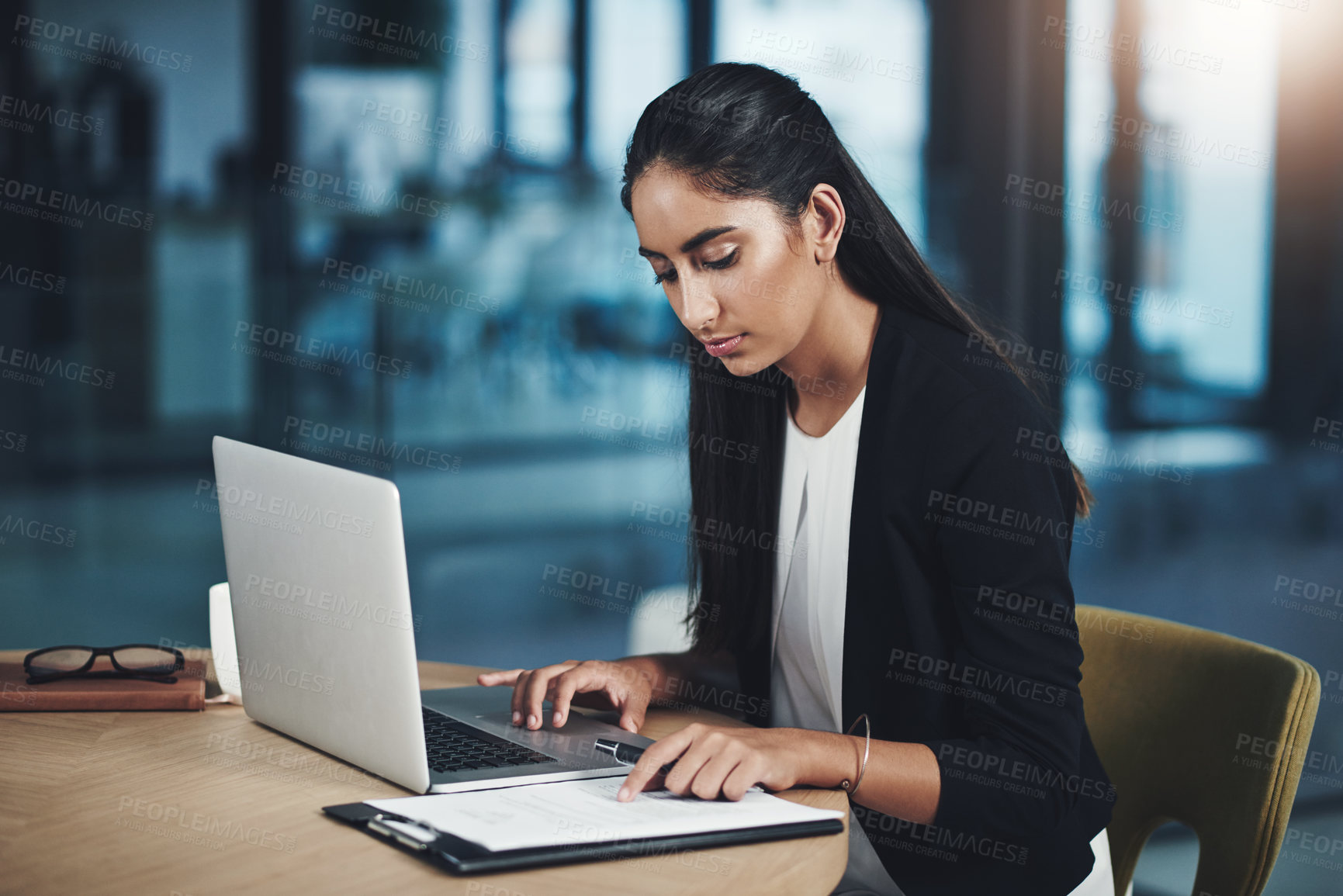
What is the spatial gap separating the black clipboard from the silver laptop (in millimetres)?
72

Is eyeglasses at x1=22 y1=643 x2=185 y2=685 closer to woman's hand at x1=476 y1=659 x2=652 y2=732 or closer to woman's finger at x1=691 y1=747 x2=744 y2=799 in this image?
woman's hand at x1=476 y1=659 x2=652 y2=732

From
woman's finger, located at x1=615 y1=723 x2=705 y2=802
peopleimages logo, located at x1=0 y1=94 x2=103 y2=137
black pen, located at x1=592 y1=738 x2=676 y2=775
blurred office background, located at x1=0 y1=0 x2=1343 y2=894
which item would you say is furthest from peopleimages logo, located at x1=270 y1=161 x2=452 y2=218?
woman's finger, located at x1=615 y1=723 x2=705 y2=802

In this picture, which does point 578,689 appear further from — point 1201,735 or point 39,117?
point 39,117

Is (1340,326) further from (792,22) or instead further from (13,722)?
(13,722)

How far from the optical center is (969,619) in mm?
1165

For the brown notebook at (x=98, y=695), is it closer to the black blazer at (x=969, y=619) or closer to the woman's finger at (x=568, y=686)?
the woman's finger at (x=568, y=686)

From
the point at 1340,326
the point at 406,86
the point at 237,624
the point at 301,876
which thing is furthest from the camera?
the point at 406,86

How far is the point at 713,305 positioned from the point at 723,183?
5.2 inches

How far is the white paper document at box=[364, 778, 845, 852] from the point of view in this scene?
2.90 ft

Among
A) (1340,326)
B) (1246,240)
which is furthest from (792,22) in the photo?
(1340,326)

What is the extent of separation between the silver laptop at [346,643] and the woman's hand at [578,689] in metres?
0.02

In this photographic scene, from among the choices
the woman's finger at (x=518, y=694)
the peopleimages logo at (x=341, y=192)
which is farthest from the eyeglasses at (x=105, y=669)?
the peopleimages logo at (x=341, y=192)

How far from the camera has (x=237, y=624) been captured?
1.23 meters

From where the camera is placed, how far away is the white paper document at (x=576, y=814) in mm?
884
